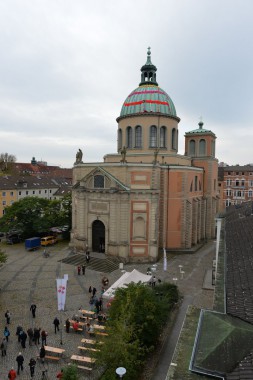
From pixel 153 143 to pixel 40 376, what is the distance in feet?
103

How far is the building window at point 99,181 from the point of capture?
3656cm

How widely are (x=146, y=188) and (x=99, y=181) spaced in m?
5.73

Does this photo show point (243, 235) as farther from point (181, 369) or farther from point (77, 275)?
point (77, 275)

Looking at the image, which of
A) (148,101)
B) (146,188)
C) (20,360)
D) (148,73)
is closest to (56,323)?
(20,360)

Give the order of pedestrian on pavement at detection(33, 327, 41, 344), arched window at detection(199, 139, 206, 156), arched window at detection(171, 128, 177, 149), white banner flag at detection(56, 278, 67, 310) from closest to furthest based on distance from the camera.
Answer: pedestrian on pavement at detection(33, 327, 41, 344)
white banner flag at detection(56, 278, 67, 310)
arched window at detection(171, 128, 177, 149)
arched window at detection(199, 139, 206, 156)

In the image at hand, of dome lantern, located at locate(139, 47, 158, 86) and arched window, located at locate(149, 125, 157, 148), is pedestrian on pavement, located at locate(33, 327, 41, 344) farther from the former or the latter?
dome lantern, located at locate(139, 47, 158, 86)

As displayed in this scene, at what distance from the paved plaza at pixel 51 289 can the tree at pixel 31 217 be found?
4.29 m

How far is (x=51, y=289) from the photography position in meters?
26.7

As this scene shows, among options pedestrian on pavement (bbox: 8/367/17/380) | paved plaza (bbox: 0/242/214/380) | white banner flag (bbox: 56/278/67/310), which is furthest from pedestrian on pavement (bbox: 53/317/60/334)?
pedestrian on pavement (bbox: 8/367/17/380)

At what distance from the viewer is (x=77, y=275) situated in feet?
101

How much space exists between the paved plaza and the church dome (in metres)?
19.4

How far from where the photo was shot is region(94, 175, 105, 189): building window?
120 feet

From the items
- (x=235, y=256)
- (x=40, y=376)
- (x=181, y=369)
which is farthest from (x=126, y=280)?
(x=181, y=369)

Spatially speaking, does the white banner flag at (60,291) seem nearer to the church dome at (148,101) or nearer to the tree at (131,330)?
the tree at (131,330)
